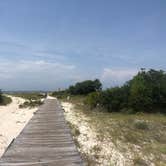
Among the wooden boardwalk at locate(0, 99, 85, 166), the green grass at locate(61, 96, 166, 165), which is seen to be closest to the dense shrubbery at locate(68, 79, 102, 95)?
the green grass at locate(61, 96, 166, 165)

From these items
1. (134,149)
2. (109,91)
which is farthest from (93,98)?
(134,149)

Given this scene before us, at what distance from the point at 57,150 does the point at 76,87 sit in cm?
5297

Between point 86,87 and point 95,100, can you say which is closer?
point 95,100

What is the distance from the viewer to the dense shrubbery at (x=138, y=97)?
2501 cm

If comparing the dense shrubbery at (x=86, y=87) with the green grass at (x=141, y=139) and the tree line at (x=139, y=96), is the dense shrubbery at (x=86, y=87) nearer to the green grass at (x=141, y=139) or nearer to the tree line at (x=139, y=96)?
the tree line at (x=139, y=96)

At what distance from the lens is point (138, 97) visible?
24969 millimetres

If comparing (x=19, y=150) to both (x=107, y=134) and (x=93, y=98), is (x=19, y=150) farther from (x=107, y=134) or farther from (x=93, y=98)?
(x=93, y=98)

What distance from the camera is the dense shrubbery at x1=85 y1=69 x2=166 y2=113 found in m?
25.0

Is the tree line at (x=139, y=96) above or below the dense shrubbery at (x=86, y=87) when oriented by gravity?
below

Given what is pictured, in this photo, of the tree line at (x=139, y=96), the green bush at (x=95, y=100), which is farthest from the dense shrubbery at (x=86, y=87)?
the tree line at (x=139, y=96)

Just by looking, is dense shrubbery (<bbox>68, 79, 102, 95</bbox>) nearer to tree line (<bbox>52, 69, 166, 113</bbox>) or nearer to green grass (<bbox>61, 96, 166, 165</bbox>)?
tree line (<bbox>52, 69, 166, 113</bbox>)

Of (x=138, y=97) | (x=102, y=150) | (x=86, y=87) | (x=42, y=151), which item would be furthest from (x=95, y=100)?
(x=86, y=87)

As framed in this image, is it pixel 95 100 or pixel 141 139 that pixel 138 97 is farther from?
pixel 141 139

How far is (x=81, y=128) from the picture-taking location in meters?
15.1
